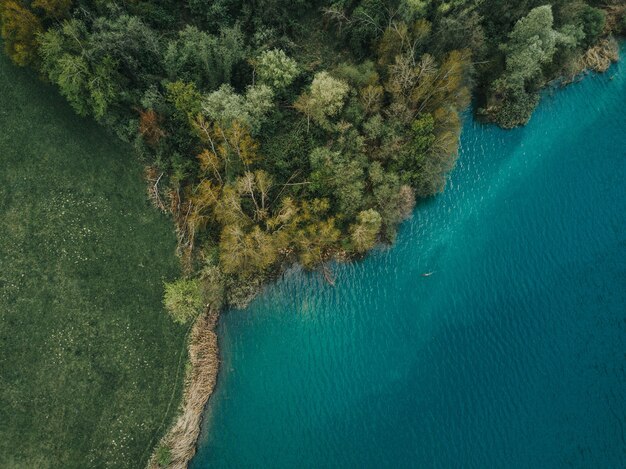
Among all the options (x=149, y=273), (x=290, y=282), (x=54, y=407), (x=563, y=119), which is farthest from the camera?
(x=563, y=119)

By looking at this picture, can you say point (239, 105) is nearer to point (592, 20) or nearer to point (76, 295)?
point (76, 295)

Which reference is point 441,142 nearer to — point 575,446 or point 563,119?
point 563,119

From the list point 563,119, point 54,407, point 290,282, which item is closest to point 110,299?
point 54,407

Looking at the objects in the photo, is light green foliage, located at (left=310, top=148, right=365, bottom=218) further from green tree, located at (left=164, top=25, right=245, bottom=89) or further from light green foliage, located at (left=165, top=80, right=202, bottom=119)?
light green foliage, located at (left=165, top=80, right=202, bottom=119)

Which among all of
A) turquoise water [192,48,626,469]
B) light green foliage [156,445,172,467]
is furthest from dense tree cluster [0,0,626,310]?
light green foliage [156,445,172,467]

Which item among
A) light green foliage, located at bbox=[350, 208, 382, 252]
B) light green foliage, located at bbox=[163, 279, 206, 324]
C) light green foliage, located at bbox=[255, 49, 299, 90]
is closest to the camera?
light green foliage, located at bbox=[255, 49, 299, 90]

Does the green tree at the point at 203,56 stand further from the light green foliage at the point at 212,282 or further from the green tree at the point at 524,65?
the green tree at the point at 524,65
